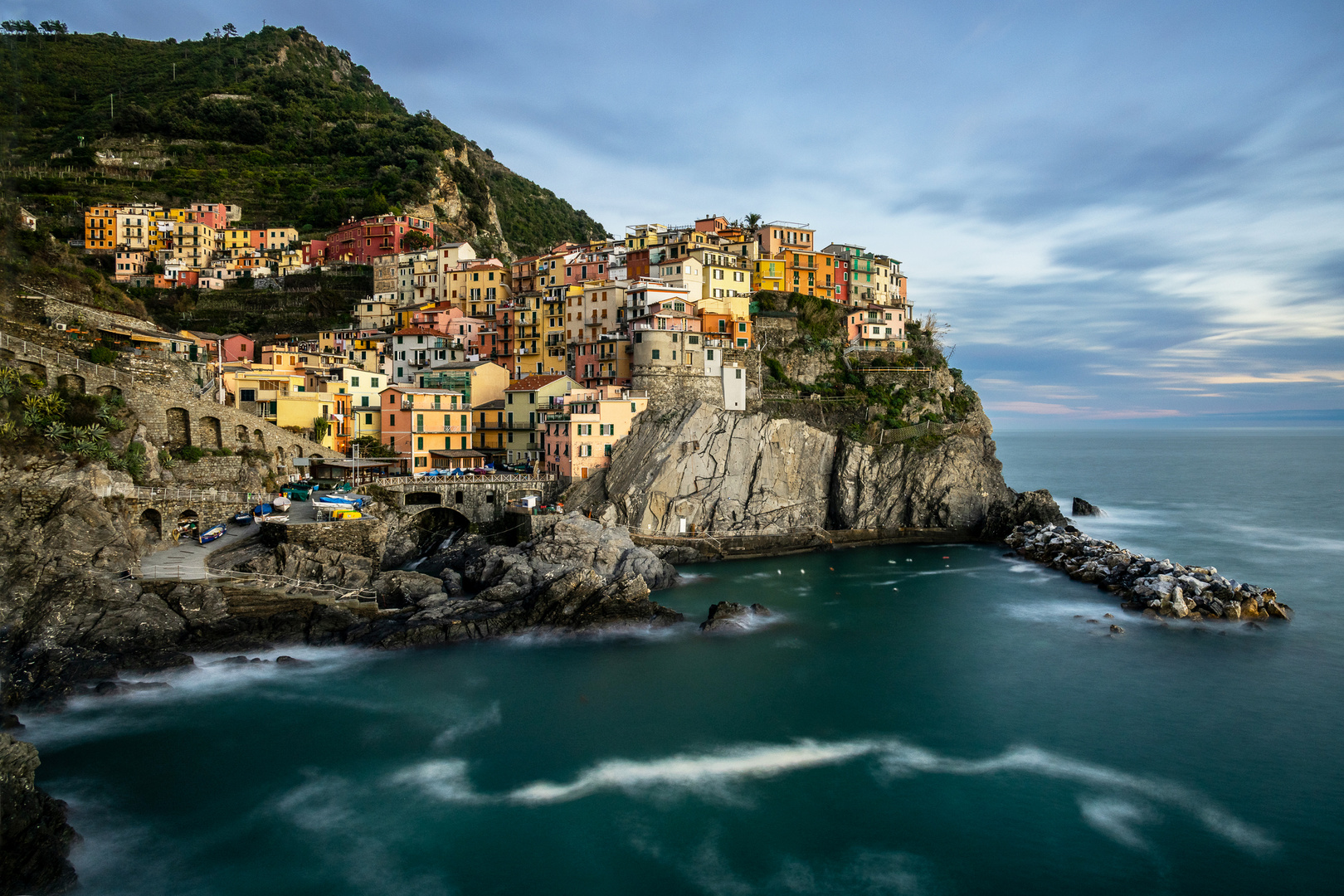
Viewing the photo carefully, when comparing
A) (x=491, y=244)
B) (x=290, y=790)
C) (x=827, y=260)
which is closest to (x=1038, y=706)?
(x=290, y=790)

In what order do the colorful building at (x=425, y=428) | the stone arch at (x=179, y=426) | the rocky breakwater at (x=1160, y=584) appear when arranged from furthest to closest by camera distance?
the colorful building at (x=425, y=428) < the stone arch at (x=179, y=426) < the rocky breakwater at (x=1160, y=584)

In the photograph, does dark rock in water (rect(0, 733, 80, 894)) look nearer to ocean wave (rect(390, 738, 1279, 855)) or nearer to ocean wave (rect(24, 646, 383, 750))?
ocean wave (rect(24, 646, 383, 750))

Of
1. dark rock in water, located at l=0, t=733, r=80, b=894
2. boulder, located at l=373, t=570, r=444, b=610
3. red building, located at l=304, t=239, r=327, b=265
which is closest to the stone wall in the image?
boulder, located at l=373, t=570, r=444, b=610

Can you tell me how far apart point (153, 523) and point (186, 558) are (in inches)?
133

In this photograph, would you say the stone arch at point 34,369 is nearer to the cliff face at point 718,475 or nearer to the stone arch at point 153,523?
the stone arch at point 153,523

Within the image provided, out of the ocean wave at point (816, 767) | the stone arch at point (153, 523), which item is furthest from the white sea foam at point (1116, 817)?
the stone arch at point (153, 523)

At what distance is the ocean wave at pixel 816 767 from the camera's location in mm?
17531

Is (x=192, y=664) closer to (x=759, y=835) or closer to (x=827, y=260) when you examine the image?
(x=759, y=835)

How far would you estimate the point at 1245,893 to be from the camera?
15.0m

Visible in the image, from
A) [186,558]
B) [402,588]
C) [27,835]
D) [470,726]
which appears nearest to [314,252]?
[186,558]

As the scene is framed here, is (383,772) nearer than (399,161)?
Yes

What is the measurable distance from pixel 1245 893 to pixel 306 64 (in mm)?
137730

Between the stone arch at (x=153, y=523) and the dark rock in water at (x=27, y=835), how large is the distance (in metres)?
16.6

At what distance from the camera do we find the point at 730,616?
29.8 metres
